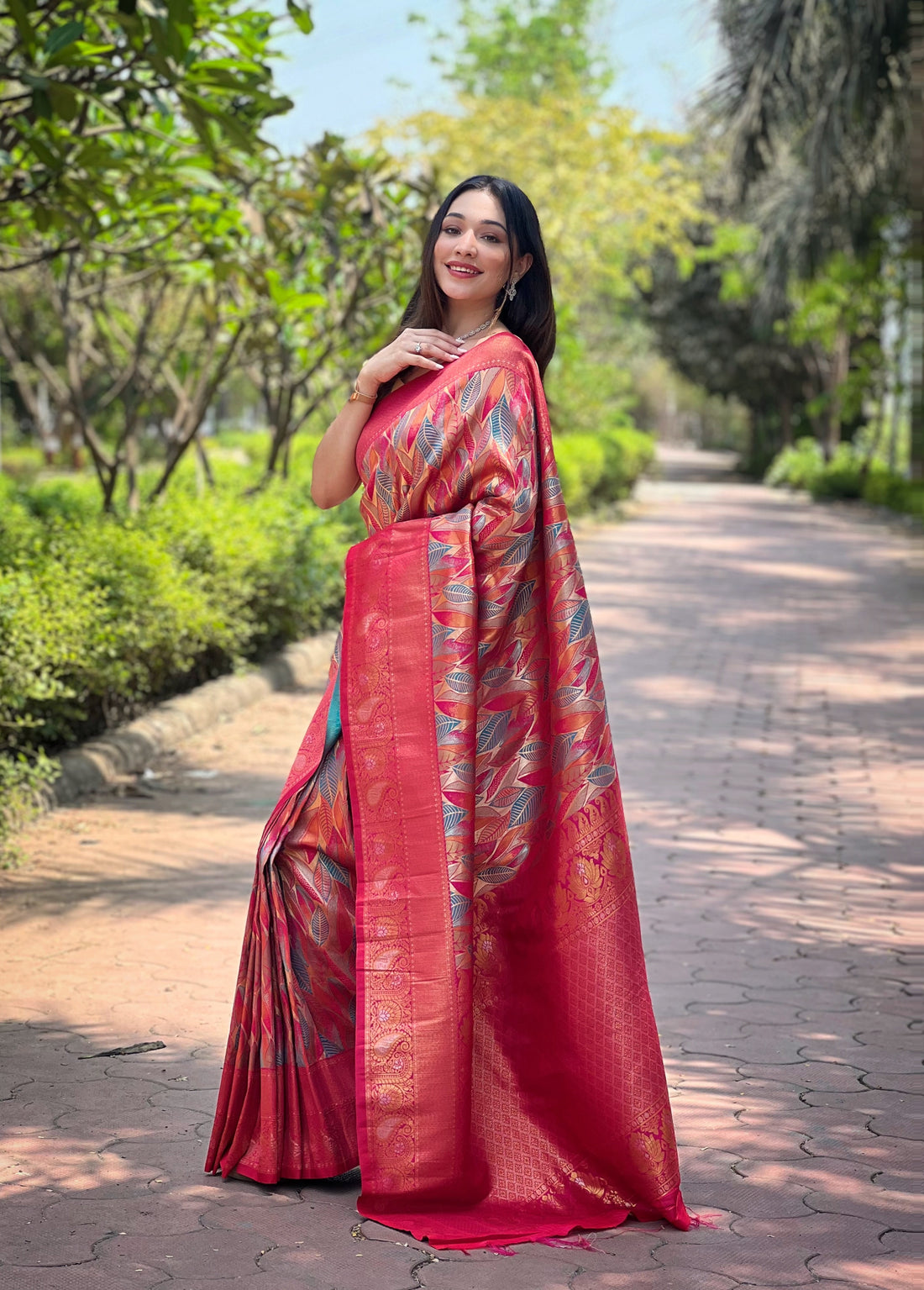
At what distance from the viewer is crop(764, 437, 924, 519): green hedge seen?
22.0 metres

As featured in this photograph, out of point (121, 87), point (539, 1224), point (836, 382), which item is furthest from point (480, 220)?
point (836, 382)

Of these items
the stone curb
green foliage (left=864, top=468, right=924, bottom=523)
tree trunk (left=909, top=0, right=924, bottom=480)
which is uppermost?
tree trunk (left=909, top=0, right=924, bottom=480)

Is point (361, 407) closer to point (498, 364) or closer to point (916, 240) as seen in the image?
point (498, 364)

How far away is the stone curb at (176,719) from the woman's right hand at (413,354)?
3366 mm

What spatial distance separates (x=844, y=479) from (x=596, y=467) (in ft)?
24.6

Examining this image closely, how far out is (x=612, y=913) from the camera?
268cm

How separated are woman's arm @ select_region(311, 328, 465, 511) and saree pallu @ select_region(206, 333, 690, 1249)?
0.05 m

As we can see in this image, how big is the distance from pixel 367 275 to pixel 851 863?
22.4 ft

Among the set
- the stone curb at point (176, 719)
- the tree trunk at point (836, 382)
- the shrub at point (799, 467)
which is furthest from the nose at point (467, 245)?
the shrub at point (799, 467)

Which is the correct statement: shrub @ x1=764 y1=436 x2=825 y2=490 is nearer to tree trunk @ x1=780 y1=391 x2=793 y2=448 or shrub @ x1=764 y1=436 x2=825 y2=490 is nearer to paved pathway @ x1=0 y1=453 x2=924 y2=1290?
tree trunk @ x1=780 y1=391 x2=793 y2=448

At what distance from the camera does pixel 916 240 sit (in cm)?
1881

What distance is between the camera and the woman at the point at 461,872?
2.57 m

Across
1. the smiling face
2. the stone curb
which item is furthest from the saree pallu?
the stone curb

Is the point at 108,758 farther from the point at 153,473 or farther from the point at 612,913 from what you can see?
the point at 153,473
